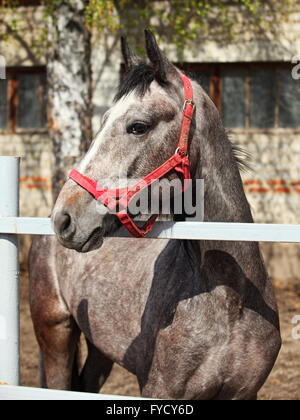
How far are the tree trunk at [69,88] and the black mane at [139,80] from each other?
17.3ft

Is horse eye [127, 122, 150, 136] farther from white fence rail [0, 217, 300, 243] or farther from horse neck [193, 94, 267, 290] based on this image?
white fence rail [0, 217, 300, 243]

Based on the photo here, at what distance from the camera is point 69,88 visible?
8.15 meters

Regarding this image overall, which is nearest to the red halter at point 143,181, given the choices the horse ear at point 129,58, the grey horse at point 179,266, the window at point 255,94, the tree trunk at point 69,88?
the grey horse at point 179,266

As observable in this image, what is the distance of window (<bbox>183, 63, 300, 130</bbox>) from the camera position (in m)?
10.0

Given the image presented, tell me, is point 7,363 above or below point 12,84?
below

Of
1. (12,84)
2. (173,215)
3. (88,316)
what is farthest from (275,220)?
(173,215)

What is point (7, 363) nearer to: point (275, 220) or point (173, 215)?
point (173, 215)

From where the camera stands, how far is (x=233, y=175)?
3016 mm

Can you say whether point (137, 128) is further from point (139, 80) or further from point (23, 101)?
point (23, 101)

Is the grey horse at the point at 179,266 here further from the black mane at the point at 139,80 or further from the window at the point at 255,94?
the window at the point at 255,94

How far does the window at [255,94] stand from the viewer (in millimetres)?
10047

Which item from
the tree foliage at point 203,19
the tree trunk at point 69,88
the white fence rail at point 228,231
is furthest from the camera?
the tree foliage at point 203,19

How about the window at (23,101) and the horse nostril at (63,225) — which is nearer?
the horse nostril at (63,225)

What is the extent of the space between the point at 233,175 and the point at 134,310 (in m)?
0.86
